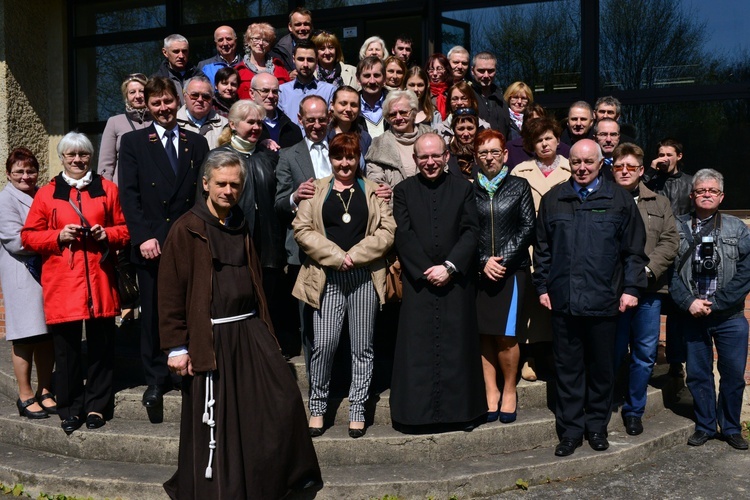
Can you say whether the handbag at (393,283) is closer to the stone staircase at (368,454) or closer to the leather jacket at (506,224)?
the leather jacket at (506,224)

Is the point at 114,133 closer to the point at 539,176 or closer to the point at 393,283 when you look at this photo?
the point at 393,283

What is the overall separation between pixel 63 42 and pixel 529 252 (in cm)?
755

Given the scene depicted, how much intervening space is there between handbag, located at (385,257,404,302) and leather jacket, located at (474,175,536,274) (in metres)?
0.57

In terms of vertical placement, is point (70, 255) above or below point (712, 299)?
above

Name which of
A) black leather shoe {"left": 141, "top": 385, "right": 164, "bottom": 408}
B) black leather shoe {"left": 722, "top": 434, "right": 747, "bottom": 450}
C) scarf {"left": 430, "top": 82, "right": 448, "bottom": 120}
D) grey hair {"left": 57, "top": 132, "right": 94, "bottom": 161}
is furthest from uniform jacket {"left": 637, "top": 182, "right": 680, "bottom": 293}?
grey hair {"left": 57, "top": 132, "right": 94, "bottom": 161}

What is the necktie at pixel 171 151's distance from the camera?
18.5 feet

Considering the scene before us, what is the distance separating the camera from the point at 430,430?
5.45 m

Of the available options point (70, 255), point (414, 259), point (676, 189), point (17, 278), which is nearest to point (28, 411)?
point (17, 278)

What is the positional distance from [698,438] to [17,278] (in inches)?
196

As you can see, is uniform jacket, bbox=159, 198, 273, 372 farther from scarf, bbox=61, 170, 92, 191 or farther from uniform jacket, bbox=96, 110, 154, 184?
uniform jacket, bbox=96, 110, 154, 184

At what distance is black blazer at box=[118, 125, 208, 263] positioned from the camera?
18.0 ft

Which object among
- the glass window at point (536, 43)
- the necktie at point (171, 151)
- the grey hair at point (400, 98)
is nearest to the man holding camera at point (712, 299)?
the grey hair at point (400, 98)

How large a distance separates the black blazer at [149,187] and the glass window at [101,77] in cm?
555

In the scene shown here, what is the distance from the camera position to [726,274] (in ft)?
18.8
